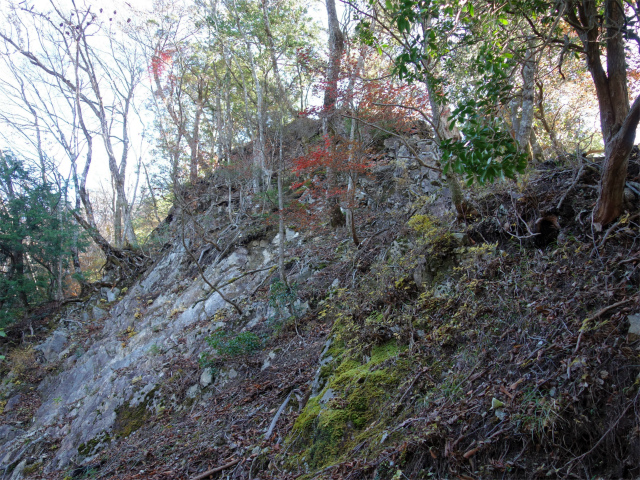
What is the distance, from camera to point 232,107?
19.2 m

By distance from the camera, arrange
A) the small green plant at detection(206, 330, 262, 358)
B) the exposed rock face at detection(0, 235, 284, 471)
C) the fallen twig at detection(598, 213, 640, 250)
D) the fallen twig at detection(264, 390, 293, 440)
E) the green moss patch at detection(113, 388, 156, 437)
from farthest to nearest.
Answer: the exposed rock face at detection(0, 235, 284, 471) → the green moss patch at detection(113, 388, 156, 437) → the small green plant at detection(206, 330, 262, 358) → the fallen twig at detection(264, 390, 293, 440) → the fallen twig at detection(598, 213, 640, 250)

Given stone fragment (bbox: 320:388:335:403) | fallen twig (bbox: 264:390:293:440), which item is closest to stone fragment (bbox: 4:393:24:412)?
fallen twig (bbox: 264:390:293:440)

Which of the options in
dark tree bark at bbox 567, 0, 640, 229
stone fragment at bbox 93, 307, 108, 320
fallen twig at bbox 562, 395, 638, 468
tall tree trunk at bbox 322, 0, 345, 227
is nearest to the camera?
fallen twig at bbox 562, 395, 638, 468

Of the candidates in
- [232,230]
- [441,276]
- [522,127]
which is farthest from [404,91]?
[232,230]

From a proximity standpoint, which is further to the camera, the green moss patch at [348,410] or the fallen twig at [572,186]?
the fallen twig at [572,186]

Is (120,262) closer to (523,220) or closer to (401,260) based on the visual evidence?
(401,260)

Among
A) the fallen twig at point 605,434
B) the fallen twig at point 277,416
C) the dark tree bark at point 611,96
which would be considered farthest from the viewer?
the fallen twig at point 277,416

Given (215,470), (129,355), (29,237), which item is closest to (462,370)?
(215,470)

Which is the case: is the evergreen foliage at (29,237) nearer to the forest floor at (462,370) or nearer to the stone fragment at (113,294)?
the stone fragment at (113,294)

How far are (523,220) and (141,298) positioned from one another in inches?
491

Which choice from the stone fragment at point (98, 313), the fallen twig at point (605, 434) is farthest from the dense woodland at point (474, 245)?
the stone fragment at point (98, 313)

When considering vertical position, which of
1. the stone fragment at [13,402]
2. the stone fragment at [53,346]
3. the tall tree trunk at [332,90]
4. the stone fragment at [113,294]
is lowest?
the stone fragment at [13,402]

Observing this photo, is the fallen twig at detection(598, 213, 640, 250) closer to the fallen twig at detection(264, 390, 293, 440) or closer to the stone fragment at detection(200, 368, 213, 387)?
the fallen twig at detection(264, 390, 293, 440)

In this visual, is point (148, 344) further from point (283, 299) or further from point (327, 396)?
point (327, 396)
